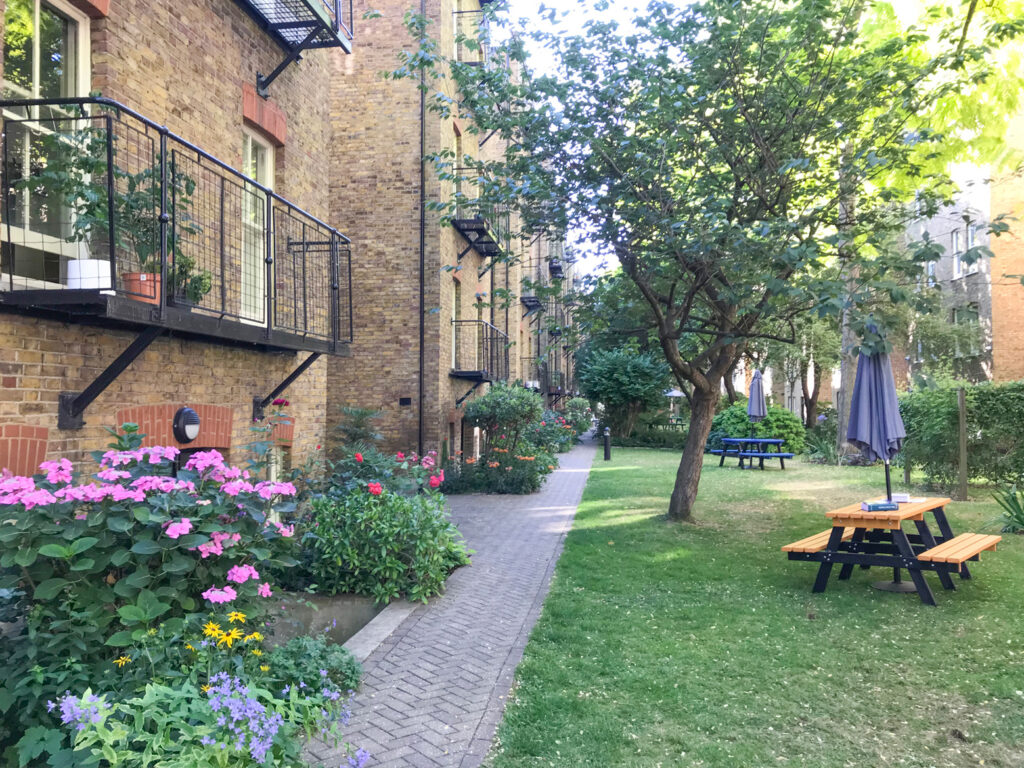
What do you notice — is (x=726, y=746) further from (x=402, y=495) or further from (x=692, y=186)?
(x=692, y=186)

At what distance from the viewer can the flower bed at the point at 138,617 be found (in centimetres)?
277

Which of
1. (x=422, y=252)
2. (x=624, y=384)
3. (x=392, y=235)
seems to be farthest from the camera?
(x=624, y=384)

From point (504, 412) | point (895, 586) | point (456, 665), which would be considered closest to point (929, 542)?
point (895, 586)

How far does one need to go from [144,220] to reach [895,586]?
7.09 m

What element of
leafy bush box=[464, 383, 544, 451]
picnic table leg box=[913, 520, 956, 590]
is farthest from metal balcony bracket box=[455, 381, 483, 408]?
picnic table leg box=[913, 520, 956, 590]

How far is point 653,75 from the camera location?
345 inches

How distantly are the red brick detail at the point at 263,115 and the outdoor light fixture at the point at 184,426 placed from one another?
3026mm

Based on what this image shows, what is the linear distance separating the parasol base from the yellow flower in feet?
19.7

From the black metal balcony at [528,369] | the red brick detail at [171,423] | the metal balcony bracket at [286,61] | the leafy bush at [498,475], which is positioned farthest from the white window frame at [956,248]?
the red brick detail at [171,423]

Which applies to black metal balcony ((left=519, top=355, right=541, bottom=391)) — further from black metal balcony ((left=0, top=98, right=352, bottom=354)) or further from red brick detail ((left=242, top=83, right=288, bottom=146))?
black metal balcony ((left=0, top=98, right=352, bottom=354))

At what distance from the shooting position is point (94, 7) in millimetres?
4879

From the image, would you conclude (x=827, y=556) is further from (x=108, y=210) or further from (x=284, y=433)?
(x=108, y=210)

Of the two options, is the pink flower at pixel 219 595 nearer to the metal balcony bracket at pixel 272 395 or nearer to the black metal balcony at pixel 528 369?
the metal balcony bracket at pixel 272 395

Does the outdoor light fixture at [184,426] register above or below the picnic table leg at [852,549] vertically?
above
